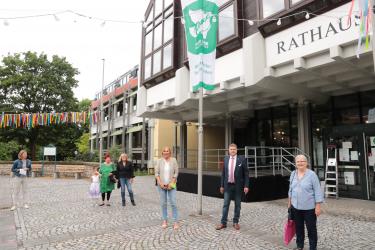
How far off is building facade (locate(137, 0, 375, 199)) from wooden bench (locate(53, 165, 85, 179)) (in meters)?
Answer: 7.83

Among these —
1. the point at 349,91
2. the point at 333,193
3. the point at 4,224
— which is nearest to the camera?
the point at 4,224

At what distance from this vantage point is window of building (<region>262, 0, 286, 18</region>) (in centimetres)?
1035

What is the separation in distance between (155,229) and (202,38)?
Result: 214 inches

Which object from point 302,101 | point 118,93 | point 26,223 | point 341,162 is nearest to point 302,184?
point 26,223

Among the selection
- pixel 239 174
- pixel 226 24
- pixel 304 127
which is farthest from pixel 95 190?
pixel 304 127

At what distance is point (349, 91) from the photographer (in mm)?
13164

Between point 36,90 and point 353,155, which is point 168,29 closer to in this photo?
point 353,155

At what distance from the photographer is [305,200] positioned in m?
Result: 4.79

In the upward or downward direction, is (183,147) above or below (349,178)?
above

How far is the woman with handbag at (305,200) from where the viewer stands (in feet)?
15.6

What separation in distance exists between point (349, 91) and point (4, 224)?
13.2 metres

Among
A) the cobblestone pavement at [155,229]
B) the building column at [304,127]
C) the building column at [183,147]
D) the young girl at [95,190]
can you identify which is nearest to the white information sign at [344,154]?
the building column at [304,127]

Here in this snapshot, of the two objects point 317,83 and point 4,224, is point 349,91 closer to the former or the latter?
point 317,83

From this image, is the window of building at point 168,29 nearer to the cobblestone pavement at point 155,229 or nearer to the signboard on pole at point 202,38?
the signboard on pole at point 202,38
